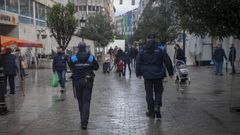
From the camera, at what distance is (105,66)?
1165 inches

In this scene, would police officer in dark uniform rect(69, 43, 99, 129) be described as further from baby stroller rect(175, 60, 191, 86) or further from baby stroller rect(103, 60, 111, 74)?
baby stroller rect(103, 60, 111, 74)

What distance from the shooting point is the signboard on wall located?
33312 mm

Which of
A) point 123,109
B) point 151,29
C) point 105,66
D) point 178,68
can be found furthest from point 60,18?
point 123,109

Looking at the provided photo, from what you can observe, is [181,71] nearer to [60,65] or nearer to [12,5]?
[60,65]

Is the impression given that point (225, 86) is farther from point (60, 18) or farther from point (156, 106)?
point (60, 18)

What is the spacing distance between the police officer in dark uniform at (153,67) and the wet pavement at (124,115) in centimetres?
47

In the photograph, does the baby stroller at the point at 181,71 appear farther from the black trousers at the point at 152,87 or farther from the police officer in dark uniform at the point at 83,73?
the police officer in dark uniform at the point at 83,73

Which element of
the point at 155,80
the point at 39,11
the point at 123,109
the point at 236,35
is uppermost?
the point at 39,11

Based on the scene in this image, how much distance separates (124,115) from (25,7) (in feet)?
103

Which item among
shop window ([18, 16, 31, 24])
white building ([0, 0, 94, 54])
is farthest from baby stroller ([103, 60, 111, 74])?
shop window ([18, 16, 31, 24])

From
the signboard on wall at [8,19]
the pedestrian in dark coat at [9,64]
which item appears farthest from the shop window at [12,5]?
the pedestrian in dark coat at [9,64]

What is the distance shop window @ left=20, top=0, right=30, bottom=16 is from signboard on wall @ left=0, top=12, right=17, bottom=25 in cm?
310

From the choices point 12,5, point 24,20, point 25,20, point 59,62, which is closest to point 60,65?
point 59,62

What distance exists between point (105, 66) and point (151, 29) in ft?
44.6
